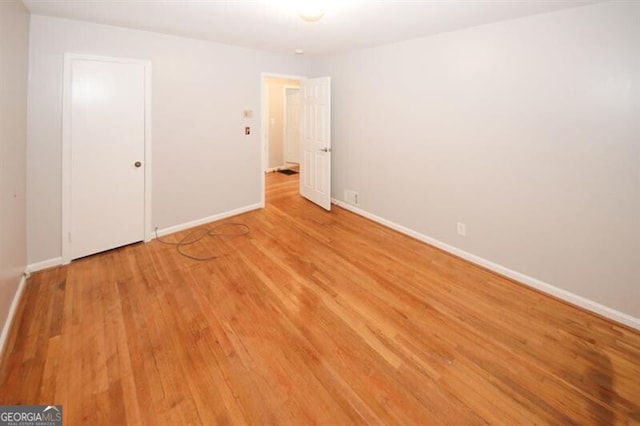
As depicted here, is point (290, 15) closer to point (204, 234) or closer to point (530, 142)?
point (530, 142)

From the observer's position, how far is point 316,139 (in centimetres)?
489

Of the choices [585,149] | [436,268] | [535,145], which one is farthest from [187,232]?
[585,149]

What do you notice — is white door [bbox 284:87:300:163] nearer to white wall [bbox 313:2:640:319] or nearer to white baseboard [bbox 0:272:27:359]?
white wall [bbox 313:2:640:319]

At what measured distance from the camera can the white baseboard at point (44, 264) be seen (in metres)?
2.95

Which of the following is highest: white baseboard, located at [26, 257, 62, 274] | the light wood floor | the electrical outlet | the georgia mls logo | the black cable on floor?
the electrical outlet

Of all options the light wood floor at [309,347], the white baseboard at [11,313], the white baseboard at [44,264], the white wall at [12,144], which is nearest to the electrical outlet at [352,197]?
the light wood floor at [309,347]

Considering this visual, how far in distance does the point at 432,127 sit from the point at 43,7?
3795mm

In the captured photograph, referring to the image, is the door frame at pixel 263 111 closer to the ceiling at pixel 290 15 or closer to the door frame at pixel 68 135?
the ceiling at pixel 290 15

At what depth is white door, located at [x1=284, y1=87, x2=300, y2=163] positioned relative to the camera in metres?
7.90

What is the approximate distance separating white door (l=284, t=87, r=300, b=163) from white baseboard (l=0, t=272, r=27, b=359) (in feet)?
20.1

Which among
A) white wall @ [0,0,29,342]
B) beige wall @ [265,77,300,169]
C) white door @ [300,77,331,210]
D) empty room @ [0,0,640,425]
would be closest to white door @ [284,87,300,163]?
beige wall @ [265,77,300,169]

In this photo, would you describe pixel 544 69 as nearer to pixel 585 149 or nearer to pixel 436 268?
pixel 585 149

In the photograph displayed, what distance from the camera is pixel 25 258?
2.83 metres

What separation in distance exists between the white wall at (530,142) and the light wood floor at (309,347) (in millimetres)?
441
